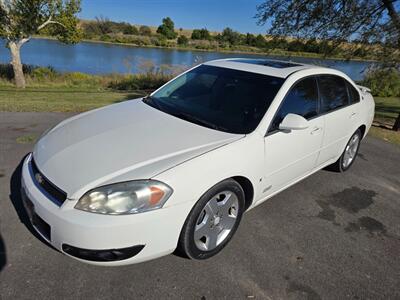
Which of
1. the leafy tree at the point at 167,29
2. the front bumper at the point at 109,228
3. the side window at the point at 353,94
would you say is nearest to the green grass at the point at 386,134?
the side window at the point at 353,94

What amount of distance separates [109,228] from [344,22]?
9131mm

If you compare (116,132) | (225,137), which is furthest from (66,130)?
(225,137)

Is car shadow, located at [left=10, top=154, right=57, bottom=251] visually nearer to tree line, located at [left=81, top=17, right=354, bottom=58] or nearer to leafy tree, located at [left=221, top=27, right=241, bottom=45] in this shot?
tree line, located at [left=81, top=17, right=354, bottom=58]

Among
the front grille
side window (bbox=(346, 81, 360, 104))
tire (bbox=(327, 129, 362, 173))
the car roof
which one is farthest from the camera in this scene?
tire (bbox=(327, 129, 362, 173))

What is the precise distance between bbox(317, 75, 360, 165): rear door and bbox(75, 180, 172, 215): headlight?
250 cm

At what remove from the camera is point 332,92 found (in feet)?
13.3

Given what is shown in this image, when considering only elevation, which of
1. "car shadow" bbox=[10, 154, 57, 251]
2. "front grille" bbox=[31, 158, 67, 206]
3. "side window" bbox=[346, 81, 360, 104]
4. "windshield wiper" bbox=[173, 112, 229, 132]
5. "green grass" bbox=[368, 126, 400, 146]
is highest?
"side window" bbox=[346, 81, 360, 104]

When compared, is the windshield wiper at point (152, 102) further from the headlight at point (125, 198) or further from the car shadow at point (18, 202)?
the car shadow at point (18, 202)

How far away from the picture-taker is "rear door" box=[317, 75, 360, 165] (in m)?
3.85

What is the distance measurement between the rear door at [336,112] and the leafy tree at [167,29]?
75.0 meters

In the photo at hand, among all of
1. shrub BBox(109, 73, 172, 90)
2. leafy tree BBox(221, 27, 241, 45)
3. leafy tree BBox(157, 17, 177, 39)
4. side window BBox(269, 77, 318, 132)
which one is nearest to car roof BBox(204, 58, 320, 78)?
side window BBox(269, 77, 318, 132)

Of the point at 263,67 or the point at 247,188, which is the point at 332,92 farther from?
the point at 247,188

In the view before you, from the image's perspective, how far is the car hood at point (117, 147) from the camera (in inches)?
89.4

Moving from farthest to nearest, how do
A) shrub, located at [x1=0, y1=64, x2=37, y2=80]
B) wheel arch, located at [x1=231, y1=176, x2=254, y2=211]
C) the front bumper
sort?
shrub, located at [x1=0, y1=64, x2=37, y2=80] → wheel arch, located at [x1=231, y1=176, x2=254, y2=211] → the front bumper
